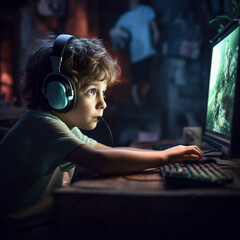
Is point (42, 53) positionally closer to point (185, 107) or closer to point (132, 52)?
point (132, 52)

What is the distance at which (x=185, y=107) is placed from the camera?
4.10m

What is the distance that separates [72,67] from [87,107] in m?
0.15

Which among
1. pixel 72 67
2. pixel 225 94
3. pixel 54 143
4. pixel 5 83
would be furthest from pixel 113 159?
pixel 5 83

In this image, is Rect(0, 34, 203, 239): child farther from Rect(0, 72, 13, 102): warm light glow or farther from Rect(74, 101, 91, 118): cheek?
Rect(0, 72, 13, 102): warm light glow

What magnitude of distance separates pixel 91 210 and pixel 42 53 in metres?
0.62

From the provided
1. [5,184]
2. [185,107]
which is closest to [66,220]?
[5,184]

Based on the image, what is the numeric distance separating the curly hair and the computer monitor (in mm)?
435

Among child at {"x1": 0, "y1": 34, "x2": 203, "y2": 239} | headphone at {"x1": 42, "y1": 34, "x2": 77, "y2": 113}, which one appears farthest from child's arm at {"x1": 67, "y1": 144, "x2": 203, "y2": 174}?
headphone at {"x1": 42, "y1": 34, "x2": 77, "y2": 113}

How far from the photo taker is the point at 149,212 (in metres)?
0.51

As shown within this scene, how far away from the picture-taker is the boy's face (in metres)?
0.87

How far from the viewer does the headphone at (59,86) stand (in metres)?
0.79

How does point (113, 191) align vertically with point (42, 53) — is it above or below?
below

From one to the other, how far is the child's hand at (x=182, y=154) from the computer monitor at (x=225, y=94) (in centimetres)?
10

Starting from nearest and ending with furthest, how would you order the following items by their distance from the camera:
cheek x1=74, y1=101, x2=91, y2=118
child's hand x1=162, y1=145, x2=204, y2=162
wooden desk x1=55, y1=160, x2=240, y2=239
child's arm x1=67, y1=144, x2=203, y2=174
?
wooden desk x1=55, y1=160, x2=240, y2=239 → child's arm x1=67, y1=144, x2=203, y2=174 → child's hand x1=162, y1=145, x2=204, y2=162 → cheek x1=74, y1=101, x2=91, y2=118
